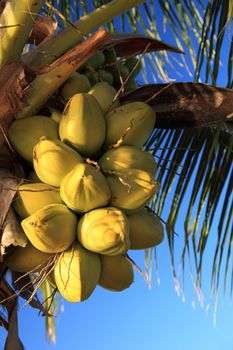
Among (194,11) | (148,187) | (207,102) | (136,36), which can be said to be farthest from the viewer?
(194,11)

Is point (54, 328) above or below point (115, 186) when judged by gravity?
below

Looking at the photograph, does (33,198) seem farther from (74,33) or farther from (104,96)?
(74,33)

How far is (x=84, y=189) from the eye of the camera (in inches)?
39.8

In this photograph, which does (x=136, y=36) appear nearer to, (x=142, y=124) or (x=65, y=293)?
(x=142, y=124)

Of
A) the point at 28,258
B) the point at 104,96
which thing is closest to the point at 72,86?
the point at 104,96

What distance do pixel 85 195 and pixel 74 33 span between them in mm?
488

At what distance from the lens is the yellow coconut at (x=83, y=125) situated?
1.12 meters

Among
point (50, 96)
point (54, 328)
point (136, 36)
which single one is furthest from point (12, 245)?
point (54, 328)

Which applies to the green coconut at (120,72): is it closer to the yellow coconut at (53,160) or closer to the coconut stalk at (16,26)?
the coconut stalk at (16,26)

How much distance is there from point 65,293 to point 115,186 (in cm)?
25

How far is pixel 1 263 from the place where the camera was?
1.12m

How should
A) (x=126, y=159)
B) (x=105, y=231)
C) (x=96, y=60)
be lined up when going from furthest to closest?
(x=96, y=60) < (x=126, y=159) < (x=105, y=231)

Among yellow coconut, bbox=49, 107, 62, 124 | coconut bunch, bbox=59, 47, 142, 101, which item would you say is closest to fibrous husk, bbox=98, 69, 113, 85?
coconut bunch, bbox=59, 47, 142, 101

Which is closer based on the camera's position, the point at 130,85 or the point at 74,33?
the point at 74,33
